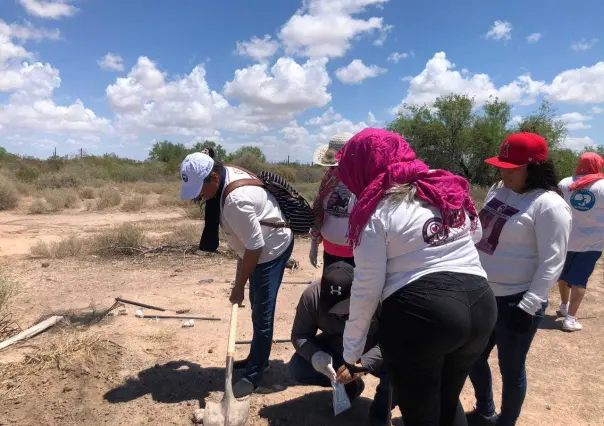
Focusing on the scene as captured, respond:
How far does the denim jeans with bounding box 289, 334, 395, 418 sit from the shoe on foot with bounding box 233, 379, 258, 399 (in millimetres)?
436

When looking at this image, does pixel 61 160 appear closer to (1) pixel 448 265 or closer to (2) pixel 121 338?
(2) pixel 121 338

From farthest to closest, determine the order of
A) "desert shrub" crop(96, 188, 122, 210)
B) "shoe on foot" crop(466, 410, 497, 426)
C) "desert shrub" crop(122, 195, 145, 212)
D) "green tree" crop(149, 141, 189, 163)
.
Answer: "green tree" crop(149, 141, 189, 163) → "desert shrub" crop(96, 188, 122, 210) → "desert shrub" crop(122, 195, 145, 212) → "shoe on foot" crop(466, 410, 497, 426)

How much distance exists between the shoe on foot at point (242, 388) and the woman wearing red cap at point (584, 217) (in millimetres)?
3451

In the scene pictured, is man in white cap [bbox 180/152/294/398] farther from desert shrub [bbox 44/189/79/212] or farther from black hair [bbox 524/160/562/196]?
desert shrub [bbox 44/189/79/212]

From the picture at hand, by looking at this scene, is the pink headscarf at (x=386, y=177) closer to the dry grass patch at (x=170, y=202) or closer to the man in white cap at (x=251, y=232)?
the man in white cap at (x=251, y=232)

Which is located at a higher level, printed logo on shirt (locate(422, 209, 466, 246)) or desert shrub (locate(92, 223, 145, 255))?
printed logo on shirt (locate(422, 209, 466, 246))

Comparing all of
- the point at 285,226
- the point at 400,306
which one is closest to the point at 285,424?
the point at 285,226

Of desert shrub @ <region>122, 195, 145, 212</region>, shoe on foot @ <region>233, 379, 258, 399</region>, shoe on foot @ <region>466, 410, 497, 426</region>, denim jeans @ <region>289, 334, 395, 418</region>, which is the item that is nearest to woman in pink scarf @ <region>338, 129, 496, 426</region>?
denim jeans @ <region>289, 334, 395, 418</region>

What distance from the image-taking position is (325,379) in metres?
3.01

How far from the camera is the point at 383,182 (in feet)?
5.90

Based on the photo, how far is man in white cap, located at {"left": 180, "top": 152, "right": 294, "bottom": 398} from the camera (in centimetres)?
284

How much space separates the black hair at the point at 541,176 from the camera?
244cm

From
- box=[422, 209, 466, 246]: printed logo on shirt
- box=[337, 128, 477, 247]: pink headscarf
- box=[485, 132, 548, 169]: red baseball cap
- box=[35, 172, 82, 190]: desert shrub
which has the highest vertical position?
box=[485, 132, 548, 169]: red baseball cap

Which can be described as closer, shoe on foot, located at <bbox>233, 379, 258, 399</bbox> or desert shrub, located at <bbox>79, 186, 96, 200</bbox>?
shoe on foot, located at <bbox>233, 379, 258, 399</bbox>
